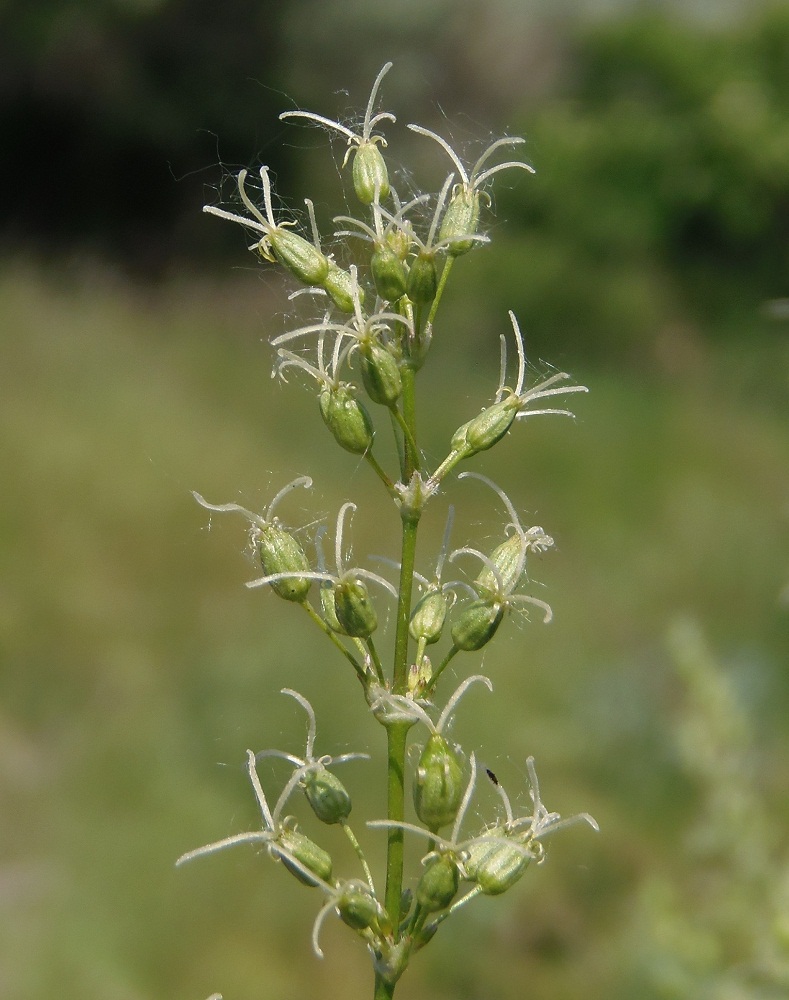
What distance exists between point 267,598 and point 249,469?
68.4 inches

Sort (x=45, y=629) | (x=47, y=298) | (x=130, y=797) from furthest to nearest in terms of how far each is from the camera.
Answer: (x=47, y=298), (x=45, y=629), (x=130, y=797)

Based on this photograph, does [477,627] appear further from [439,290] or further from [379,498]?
[379,498]

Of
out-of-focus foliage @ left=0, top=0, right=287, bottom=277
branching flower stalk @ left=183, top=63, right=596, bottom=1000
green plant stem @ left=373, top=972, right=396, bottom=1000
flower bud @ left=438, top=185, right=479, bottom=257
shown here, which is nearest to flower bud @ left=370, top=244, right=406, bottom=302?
branching flower stalk @ left=183, top=63, right=596, bottom=1000

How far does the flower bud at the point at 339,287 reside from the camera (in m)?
1.32

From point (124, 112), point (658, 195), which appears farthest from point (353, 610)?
point (124, 112)

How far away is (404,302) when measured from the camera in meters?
1.28

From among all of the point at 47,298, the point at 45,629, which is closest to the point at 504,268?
the point at 47,298

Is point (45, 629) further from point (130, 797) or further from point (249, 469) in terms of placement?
point (249, 469)

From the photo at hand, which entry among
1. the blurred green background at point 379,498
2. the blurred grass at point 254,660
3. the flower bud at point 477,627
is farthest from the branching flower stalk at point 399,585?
the blurred grass at point 254,660

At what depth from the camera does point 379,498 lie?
9.64m

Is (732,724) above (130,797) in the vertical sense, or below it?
above

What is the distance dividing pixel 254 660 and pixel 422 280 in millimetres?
5705

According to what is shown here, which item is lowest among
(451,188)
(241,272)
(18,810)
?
(18,810)

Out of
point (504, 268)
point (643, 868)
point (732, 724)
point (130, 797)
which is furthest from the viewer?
point (504, 268)
